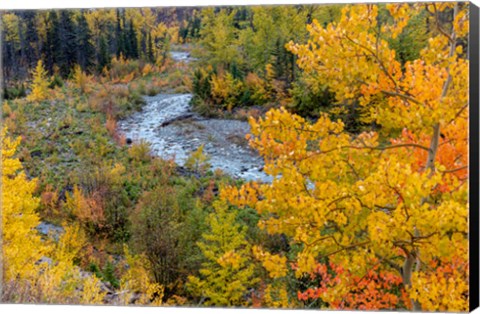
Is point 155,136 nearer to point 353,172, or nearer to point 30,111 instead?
point 30,111

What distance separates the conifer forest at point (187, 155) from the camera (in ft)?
18.9

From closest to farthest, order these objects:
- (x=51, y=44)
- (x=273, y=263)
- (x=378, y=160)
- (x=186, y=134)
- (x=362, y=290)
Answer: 1. (x=378, y=160)
2. (x=273, y=263)
3. (x=362, y=290)
4. (x=186, y=134)
5. (x=51, y=44)

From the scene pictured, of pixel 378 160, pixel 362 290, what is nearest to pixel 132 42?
pixel 378 160

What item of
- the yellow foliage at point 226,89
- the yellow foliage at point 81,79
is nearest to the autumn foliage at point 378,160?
the yellow foliage at point 226,89

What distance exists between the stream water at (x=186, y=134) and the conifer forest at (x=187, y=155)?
0.01m

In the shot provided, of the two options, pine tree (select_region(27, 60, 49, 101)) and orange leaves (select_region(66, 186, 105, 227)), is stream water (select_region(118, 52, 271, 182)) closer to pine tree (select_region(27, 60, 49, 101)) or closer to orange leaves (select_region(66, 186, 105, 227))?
orange leaves (select_region(66, 186, 105, 227))

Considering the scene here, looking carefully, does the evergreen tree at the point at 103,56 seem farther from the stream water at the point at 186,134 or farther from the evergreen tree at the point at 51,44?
the stream water at the point at 186,134

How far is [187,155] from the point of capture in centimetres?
687

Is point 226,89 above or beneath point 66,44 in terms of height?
beneath

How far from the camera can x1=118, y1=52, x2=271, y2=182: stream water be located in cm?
670

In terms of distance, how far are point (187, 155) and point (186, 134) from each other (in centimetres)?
24

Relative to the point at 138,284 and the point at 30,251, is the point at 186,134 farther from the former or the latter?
the point at 30,251

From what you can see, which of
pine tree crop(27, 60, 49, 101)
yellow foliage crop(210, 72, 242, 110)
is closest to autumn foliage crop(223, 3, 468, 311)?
yellow foliage crop(210, 72, 242, 110)

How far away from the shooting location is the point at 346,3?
20.3 ft
